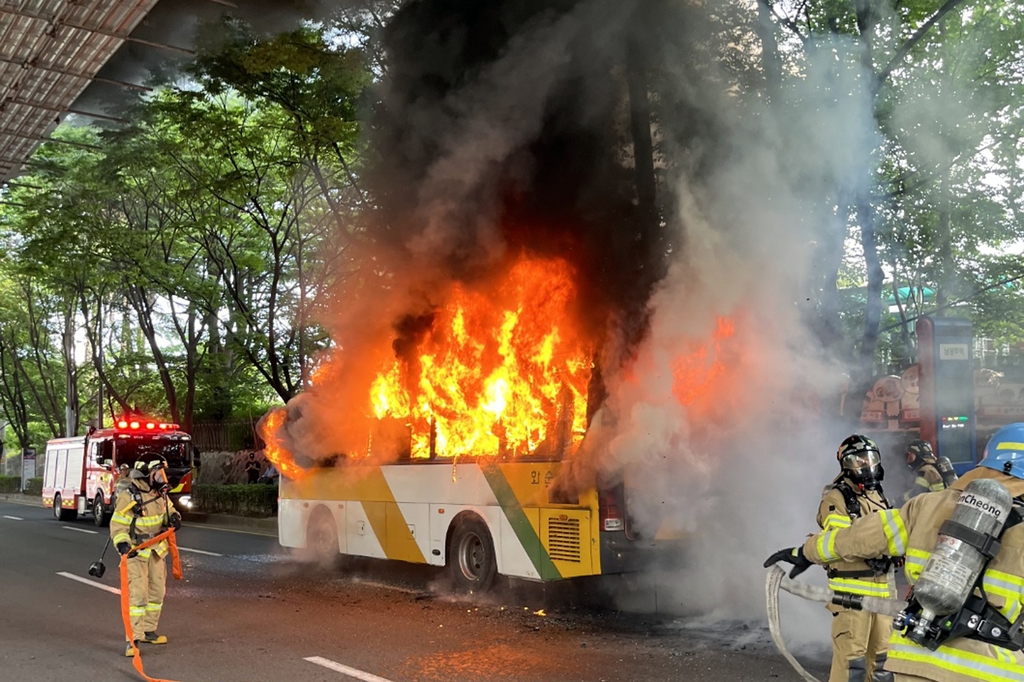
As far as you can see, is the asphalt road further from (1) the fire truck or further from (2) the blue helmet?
(1) the fire truck

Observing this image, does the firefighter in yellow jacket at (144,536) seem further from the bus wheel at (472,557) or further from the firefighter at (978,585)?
the firefighter at (978,585)

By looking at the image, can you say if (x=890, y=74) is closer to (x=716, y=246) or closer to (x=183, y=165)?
(x=716, y=246)

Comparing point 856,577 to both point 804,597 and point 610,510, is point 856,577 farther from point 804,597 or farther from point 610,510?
point 610,510

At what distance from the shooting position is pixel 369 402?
11.7 m

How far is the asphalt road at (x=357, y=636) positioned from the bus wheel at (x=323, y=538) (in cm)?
28

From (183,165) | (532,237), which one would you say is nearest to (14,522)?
(183,165)

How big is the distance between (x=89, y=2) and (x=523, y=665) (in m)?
9.20

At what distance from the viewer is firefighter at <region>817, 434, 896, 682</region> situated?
15.3 feet

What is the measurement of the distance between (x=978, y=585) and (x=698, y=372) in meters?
6.17

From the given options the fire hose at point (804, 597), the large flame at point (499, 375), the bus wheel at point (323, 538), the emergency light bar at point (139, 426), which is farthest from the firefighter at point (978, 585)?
the emergency light bar at point (139, 426)

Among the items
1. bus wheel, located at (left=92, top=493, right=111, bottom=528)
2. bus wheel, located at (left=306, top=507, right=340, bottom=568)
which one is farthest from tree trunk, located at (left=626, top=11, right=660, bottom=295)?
bus wheel, located at (left=92, top=493, right=111, bottom=528)

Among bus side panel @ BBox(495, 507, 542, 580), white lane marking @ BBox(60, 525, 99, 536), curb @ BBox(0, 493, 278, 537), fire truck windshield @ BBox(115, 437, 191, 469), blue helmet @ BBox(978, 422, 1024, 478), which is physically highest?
fire truck windshield @ BBox(115, 437, 191, 469)

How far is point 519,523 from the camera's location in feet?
29.0

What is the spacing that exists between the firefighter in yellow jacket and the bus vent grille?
3139 mm
